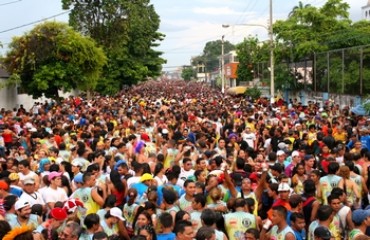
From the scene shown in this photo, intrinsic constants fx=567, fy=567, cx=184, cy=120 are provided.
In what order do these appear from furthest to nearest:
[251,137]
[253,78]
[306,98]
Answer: [253,78] < [306,98] < [251,137]

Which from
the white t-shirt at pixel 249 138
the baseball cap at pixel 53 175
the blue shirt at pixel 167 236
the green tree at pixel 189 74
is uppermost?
the baseball cap at pixel 53 175

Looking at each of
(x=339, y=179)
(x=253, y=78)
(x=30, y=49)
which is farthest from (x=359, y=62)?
(x=253, y=78)

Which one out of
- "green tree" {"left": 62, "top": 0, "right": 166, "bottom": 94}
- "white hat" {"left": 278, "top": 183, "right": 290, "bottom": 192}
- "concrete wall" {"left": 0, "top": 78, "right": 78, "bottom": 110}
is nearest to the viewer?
"white hat" {"left": 278, "top": 183, "right": 290, "bottom": 192}

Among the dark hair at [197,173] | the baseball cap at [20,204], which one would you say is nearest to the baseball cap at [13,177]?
the baseball cap at [20,204]

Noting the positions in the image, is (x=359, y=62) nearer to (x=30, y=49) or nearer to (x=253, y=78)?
(x=30, y=49)

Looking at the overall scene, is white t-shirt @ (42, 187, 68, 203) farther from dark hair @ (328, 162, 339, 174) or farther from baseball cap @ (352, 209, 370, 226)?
baseball cap @ (352, 209, 370, 226)

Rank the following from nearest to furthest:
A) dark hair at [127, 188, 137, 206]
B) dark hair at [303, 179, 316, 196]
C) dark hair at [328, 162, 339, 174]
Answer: dark hair at [127, 188, 137, 206] → dark hair at [303, 179, 316, 196] → dark hair at [328, 162, 339, 174]

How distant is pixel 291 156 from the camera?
10.2 meters

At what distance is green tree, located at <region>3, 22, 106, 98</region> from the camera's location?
26.7 m

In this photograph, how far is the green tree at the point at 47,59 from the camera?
26703mm

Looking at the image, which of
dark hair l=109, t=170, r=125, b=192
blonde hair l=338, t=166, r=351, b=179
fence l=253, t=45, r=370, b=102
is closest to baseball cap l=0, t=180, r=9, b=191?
dark hair l=109, t=170, r=125, b=192

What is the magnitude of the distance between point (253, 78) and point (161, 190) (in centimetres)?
4759

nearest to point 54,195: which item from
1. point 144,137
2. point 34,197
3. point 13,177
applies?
point 34,197

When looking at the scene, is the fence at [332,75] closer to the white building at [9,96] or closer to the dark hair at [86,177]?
the white building at [9,96]
